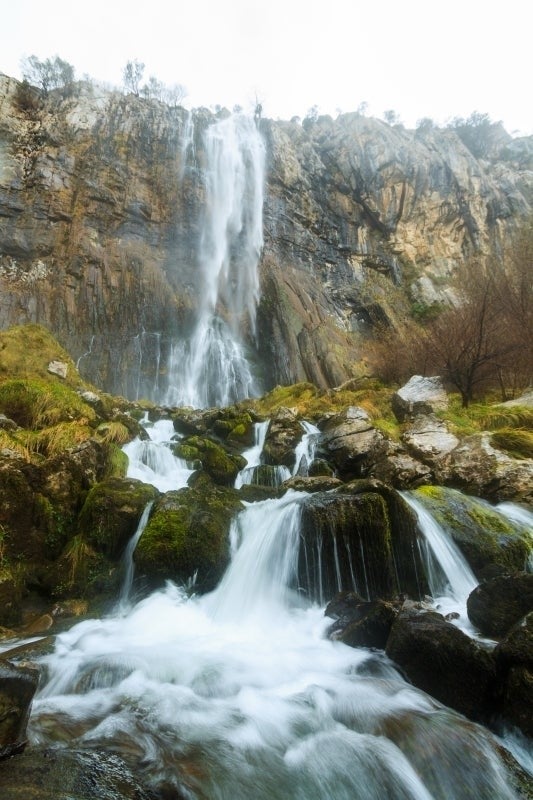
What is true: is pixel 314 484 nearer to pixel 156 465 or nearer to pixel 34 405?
pixel 156 465

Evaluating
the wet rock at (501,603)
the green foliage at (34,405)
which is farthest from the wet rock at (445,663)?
the green foliage at (34,405)

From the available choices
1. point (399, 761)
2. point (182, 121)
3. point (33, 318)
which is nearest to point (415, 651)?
point (399, 761)

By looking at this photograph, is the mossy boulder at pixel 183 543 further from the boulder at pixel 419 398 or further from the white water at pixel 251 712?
the boulder at pixel 419 398

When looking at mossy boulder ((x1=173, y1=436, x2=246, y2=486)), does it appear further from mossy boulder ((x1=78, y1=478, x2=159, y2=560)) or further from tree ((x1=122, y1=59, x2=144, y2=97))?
tree ((x1=122, y1=59, x2=144, y2=97))

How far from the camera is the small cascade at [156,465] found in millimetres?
10367

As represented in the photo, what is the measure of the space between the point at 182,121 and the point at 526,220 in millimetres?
30707

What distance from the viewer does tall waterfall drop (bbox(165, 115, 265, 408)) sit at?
24.8 m

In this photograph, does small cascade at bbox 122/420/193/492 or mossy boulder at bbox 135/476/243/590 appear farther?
small cascade at bbox 122/420/193/492

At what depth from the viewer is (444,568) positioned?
6.89m

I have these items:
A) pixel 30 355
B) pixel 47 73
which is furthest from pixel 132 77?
pixel 30 355

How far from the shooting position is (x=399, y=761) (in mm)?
3340

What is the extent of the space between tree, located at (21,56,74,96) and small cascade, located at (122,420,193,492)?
32365mm

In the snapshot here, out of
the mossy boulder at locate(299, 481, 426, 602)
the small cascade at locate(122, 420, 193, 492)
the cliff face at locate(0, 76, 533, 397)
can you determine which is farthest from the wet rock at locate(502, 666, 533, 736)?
the cliff face at locate(0, 76, 533, 397)

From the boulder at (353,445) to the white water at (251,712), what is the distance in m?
3.89
